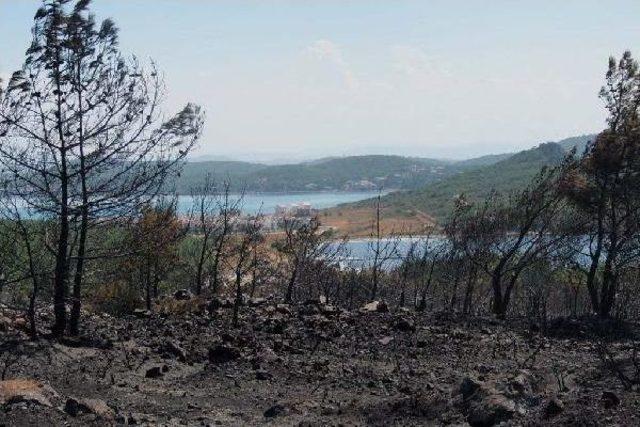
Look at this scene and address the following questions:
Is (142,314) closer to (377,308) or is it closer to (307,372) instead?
(377,308)

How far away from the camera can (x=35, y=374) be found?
1081 cm

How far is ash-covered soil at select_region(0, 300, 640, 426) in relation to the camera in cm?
870

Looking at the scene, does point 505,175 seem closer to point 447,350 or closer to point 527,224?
point 527,224

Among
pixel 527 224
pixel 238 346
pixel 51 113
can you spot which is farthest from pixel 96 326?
pixel 527 224

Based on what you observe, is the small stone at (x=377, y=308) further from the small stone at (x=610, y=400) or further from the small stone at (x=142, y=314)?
the small stone at (x=610, y=400)

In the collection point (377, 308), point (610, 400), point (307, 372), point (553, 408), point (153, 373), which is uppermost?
point (610, 400)

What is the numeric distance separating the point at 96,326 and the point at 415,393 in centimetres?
907

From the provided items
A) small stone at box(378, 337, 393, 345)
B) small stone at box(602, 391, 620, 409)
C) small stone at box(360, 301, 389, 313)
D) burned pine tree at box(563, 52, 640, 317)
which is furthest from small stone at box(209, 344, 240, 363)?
burned pine tree at box(563, 52, 640, 317)

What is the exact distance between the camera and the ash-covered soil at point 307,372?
Result: 8.70 meters

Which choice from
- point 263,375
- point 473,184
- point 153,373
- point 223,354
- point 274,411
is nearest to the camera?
point 274,411

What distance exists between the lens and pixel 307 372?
12266 millimetres

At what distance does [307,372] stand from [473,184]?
172 metres

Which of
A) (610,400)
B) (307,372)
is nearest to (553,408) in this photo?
(610,400)

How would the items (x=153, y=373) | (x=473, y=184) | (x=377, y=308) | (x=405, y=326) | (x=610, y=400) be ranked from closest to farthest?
1. (x=610, y=400)
2. (x=153, y=373)
3. (x=405, y=326)
4. (x=377, y=308)
5. (x=473, y=184)
